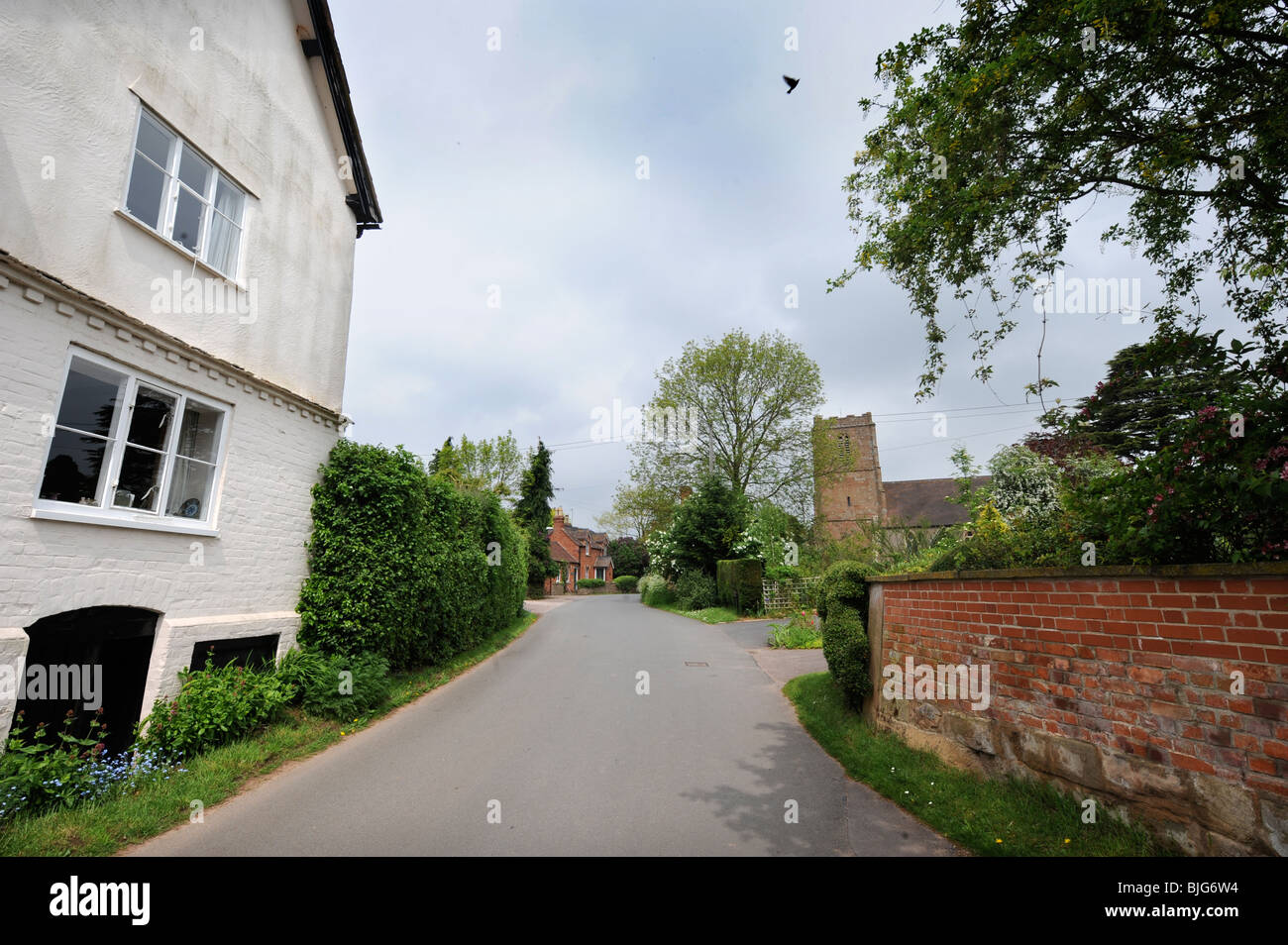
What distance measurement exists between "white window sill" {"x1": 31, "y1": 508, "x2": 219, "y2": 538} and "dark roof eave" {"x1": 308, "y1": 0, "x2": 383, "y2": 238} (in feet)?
20.0

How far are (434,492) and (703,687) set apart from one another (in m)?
5.50

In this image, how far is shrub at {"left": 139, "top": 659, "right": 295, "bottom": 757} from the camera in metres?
5.34

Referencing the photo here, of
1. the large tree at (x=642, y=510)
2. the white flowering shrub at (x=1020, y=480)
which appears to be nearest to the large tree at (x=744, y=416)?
the large tree at (x=642, y=510)

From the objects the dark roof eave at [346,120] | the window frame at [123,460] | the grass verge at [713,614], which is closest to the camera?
the window frame at [123,460]

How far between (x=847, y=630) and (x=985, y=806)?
2.77 m

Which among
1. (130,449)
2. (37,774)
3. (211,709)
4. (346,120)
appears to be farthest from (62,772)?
(346,120)

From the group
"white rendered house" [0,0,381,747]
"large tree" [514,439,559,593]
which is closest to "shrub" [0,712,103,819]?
"white rendered house" [0,0,381,747]

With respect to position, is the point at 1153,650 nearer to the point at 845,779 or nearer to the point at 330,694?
the point at 845,779

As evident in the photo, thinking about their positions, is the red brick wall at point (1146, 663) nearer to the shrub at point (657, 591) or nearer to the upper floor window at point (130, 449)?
the upper floor window at point (130, 449)

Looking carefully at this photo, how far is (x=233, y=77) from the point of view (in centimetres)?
714

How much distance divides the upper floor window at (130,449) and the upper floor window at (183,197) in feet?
5.55

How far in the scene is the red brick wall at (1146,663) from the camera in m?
2.81

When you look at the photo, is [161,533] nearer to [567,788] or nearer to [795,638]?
[567,788]

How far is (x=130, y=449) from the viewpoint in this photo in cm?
561
